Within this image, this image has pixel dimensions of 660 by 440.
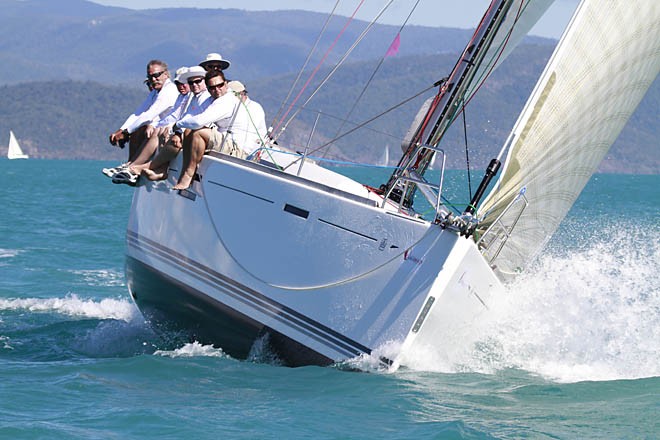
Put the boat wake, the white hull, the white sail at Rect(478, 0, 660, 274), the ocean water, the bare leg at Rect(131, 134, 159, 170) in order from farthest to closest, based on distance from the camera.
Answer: the bare leg at Rect(131, 134, 159, 170) < the boat wake < the white sail at Rect(478, 0, 660, 274) < the white hull < the ocean water

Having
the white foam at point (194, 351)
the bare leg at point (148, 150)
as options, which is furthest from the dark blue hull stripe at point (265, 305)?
the bare leg at point (148, 150)

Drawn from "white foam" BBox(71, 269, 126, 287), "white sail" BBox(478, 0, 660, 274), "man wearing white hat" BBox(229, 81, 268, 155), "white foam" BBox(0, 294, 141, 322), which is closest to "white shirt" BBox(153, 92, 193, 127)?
"man wearing white hat" BBox(229, 81, 268, 155)

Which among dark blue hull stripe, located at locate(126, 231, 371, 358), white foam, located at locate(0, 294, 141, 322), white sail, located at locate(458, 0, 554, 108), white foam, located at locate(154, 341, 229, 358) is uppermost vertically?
white sail, located at locate(458, 0, 554, 108)

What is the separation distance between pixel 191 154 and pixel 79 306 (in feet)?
11.8

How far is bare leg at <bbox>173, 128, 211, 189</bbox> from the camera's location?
7.19 metres

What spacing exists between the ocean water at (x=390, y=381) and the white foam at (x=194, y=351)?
1 cm

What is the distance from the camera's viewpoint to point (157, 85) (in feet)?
27.1

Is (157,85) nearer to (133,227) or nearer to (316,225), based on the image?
(133,227)

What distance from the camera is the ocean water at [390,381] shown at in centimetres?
546

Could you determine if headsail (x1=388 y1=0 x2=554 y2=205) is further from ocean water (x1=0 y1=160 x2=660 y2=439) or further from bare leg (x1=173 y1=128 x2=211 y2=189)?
bare leg (x1=173 y1=128 x2=211 y2=189)

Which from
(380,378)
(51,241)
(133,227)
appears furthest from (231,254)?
(51,241)

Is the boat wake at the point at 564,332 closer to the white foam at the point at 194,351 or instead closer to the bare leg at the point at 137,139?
the white foam at the point at 194,351

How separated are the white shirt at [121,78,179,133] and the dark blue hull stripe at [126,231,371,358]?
1.01 m

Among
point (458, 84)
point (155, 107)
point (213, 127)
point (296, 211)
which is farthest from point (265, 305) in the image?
point (155, 107)
